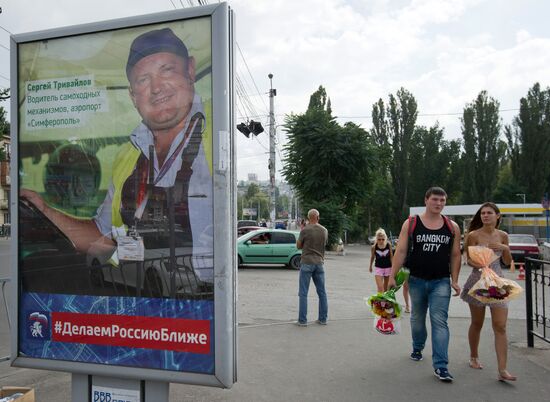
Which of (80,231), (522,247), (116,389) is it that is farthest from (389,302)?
(522,247)

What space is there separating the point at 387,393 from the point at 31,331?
2.96m

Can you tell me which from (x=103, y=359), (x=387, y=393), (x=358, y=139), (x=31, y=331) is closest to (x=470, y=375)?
(x=387, y=393)

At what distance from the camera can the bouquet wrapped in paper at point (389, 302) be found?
4816 mm

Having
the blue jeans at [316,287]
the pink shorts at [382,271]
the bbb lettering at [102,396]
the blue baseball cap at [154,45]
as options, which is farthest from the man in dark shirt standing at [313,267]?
the blue baseball cap at [154,45]

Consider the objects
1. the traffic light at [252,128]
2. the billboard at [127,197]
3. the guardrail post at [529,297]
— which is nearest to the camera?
the billboard at [127,197]

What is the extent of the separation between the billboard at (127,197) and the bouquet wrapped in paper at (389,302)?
271 centimetres

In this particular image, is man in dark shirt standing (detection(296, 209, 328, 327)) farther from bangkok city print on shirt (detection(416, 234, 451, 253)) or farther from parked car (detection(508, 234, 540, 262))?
parked car (detection(508, 234, 540, 262))

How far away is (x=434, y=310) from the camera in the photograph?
453cm

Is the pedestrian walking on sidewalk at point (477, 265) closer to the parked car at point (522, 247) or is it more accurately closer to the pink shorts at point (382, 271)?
the pink shorts at point (382, 271)

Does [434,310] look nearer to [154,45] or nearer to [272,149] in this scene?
[154,45]

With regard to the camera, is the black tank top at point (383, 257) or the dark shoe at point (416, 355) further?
the black tank top at point (383, 257)

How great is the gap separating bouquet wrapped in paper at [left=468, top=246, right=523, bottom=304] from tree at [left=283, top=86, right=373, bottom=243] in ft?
76.7

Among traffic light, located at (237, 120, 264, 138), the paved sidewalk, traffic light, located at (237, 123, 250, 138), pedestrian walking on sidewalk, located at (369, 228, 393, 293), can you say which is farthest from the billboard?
traffic light, located at (237, 120, 264, 138)

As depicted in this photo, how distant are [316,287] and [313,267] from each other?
31cm
